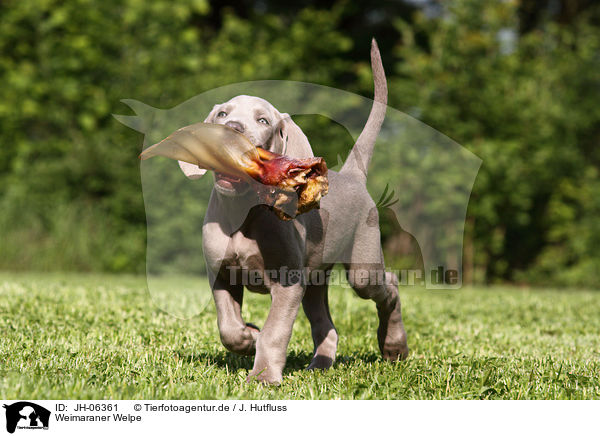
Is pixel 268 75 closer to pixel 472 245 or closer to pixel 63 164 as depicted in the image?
pixel 63 164

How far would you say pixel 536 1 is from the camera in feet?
60.1

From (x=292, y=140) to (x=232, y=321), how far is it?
→ 960 millimetres

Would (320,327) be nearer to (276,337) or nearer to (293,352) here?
(293,352)

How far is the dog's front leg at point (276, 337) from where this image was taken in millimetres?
3075

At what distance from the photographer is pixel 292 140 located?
3277 mm

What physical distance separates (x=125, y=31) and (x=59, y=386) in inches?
428

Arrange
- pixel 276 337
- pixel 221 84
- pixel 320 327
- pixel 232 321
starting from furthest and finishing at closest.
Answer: pixel 221 84 < pixel 320 327 < pixel 232 321 < pixel 276 337

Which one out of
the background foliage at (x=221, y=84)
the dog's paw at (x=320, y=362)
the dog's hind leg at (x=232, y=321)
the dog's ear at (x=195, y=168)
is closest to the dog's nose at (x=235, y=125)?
the dog's ear at (x=195, y=168)

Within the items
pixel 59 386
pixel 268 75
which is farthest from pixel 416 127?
pixel 59 386

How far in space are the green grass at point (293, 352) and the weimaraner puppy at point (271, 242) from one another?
25cm

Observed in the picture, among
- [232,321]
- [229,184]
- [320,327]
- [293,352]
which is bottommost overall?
[293,352]
